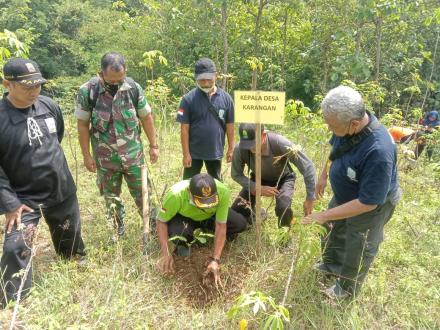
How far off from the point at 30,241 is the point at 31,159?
1.79 feet

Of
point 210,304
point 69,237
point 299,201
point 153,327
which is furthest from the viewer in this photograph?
point 299,201

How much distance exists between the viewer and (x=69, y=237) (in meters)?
2.92

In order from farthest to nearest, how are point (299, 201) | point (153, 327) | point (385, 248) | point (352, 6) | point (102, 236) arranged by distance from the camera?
point (352, 6) < point (299, 201) < point (102, 236) < point (385, 248) < point (153, 327)

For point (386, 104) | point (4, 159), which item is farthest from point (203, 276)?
point (386, 104)

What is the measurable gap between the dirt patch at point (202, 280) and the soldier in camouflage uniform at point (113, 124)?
2.21 ft

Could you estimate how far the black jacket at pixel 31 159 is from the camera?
2.33 meters

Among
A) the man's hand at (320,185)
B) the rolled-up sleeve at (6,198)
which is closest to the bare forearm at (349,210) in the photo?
the man's hand at (320,185)

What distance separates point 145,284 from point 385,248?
206 cm

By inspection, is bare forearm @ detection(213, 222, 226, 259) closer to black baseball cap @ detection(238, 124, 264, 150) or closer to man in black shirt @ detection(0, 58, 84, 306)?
black baseball cap @ detection(238, 124, 264, 150)

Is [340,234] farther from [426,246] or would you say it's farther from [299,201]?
[299,201]

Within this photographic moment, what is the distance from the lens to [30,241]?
89.4 inches

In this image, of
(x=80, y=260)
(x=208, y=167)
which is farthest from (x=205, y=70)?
(x=80, y=260)

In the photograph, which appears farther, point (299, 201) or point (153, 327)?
point (299, 201)

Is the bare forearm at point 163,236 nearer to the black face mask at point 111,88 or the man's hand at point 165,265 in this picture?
the man's hand at point 165,265
